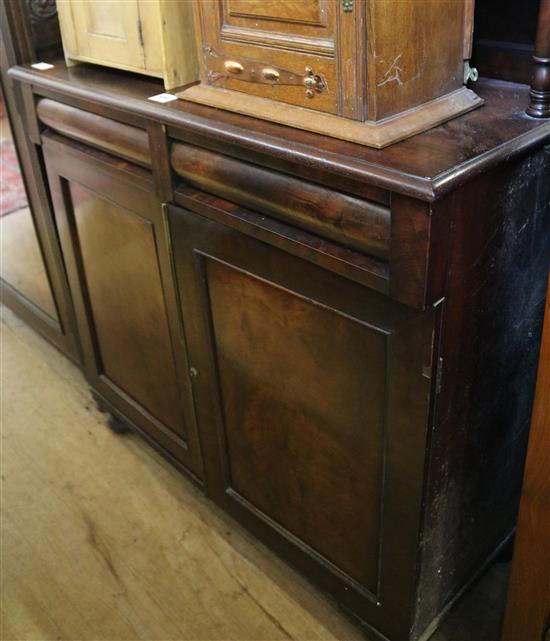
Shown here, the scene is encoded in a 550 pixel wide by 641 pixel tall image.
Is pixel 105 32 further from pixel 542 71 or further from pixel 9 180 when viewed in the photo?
pixel 9 180

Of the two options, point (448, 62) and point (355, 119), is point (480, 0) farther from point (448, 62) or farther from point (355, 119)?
point (355, 119)

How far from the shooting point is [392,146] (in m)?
0.99

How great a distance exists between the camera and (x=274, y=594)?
63.9 inches

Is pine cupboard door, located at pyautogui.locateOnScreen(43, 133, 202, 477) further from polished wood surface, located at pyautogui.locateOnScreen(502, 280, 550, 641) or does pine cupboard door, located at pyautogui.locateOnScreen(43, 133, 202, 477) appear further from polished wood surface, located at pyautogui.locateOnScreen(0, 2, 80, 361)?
polished wood surface, located at pyautogui.locateOnScreen(502, 280, 550, 641)

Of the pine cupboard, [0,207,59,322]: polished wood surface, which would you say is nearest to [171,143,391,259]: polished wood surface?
the pine cupboard

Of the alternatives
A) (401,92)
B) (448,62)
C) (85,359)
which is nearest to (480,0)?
(448,62)

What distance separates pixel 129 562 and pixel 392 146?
123cm

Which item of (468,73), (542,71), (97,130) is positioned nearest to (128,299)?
(97,130)

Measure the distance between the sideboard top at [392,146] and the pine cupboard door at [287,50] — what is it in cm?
6

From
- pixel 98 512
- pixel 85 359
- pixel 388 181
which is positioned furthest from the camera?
pixel 85 359

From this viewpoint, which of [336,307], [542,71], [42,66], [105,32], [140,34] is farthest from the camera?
[42,66]

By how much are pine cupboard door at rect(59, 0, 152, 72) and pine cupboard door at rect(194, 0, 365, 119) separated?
234 millimetres

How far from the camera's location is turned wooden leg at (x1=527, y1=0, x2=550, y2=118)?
0.96 m

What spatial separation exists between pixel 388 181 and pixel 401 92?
0.19 meters
